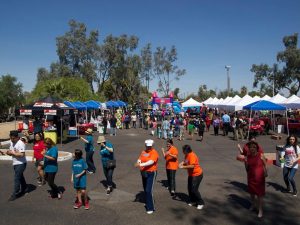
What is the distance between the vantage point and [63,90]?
33.2m

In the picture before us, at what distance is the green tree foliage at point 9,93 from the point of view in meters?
49.1

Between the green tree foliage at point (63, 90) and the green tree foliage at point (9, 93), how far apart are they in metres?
15.4

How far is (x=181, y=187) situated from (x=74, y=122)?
17559 millimetres

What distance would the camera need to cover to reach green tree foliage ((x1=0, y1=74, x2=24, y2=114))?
4906cm

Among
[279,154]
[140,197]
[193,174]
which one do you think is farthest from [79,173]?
[279,154]

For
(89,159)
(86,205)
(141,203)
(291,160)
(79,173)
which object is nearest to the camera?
(79,173)

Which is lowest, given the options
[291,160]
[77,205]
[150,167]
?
[77,205]

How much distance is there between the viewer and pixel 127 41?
2105 inches

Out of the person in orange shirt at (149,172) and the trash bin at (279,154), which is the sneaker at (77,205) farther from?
the trash bin at (279,154)

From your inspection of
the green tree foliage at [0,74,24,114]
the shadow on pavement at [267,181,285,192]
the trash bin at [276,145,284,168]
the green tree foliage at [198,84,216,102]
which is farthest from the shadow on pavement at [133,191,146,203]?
the green tree foliage at [198,84,216,102]

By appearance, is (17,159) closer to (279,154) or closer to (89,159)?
(89,159)

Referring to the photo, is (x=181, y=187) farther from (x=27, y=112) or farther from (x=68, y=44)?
(x=68, y=44)

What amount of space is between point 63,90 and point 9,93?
22.8 m

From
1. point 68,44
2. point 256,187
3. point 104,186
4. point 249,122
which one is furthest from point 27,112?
point 68,44
